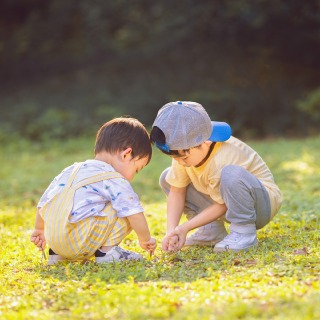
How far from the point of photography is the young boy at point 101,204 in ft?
13.4

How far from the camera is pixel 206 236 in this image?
4766mm

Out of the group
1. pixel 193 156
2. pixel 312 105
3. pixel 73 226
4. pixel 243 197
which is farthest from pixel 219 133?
pixel 312 105

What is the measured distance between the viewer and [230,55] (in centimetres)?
1623

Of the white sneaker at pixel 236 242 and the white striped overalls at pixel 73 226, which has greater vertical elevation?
the white striped overalls at pixel 73 226

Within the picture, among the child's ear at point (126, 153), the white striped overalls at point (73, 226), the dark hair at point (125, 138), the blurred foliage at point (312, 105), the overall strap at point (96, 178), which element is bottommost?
the blurred foliage at point (312, 105)

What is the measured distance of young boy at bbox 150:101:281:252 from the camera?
424cm

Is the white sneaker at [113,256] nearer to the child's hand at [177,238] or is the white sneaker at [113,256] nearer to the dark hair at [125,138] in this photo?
the child's hand at [177,238]

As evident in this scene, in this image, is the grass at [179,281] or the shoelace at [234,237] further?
the shoelace at [234,237]

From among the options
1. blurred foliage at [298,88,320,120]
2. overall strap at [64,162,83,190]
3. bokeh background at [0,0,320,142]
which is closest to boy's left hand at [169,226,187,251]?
overall strap at [64,162,83,190]

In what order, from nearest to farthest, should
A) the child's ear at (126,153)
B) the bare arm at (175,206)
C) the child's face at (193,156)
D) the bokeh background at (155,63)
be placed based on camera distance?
the child's ear at (126,153) < the child's face at (193,156) < the bare arm at (175,206) < the bokeh background at (155,63)

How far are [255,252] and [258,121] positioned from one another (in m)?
10.7

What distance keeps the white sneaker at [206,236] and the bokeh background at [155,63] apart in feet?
32.1

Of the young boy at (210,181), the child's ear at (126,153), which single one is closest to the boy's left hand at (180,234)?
the young boy at (210,181)

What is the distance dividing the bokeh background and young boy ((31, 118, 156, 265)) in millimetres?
10182
